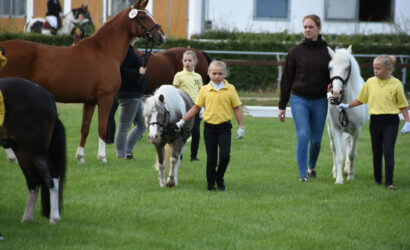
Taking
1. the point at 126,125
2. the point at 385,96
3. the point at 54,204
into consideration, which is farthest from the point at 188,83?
the point at 54,204

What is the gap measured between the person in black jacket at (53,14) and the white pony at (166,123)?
50.8ft

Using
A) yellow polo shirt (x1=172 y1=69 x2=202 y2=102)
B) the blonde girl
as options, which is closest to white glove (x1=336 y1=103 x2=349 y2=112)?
the blonde girl

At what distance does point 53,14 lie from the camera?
2316 cm

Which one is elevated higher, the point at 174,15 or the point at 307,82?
the point at 174,15

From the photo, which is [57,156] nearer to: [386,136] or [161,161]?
[161,161]

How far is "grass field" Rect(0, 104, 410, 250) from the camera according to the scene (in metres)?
5.83

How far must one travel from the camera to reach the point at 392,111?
847cm

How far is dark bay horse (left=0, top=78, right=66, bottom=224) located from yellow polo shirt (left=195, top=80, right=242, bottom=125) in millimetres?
2244

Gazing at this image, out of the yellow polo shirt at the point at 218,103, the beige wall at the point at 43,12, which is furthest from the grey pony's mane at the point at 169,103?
the beige wall at the point at 43,12

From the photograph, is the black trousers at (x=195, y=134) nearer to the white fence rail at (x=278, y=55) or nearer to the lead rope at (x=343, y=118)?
the lead rope at (x=343, y=118)

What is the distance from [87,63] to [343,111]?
4015mm

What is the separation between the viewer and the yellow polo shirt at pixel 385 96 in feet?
27.7

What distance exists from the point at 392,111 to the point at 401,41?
52.7ft

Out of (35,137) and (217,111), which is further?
(217,111)
